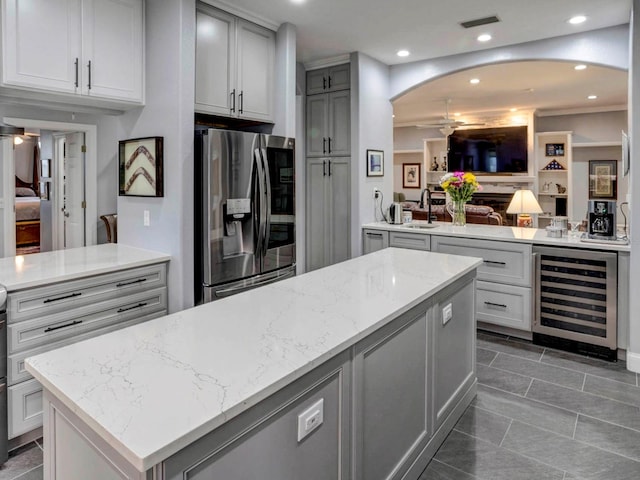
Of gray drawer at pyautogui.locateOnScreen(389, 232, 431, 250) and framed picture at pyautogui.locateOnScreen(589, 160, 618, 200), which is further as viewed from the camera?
framed picture at pyautogui.locateOnScreen(589, 160, 618, 200)

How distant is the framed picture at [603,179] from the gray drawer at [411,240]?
6.45 meters

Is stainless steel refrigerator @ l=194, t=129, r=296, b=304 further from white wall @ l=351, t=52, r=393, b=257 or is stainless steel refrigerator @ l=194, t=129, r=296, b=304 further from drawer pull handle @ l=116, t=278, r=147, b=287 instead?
white wall @ l=351, t=52, r=393, b=257

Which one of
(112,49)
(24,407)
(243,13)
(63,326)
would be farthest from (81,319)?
(243,13)

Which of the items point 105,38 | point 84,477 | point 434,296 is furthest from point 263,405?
point 105,38

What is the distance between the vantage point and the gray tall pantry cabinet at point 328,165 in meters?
4.78

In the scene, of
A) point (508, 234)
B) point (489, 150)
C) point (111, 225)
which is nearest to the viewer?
point (508, 234)

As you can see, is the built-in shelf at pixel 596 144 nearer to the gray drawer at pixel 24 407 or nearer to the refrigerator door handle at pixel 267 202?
the refrigerator door handle at pixel 267 202

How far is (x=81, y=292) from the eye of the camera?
247cm

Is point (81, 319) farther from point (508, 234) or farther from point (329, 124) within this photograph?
point (508, 234)

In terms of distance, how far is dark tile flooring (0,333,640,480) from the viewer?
2111 millimetres

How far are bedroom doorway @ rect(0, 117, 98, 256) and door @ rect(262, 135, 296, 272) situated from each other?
2.91 meters

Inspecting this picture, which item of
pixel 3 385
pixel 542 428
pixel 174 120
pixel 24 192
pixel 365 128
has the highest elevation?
pixel 365 128

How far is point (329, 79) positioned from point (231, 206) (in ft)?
7.97

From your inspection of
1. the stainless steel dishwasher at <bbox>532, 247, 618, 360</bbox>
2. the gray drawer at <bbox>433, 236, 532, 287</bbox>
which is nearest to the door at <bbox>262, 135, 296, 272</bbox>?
the gray drawer at <bbox>433, 236, 532, 287</bbox>
